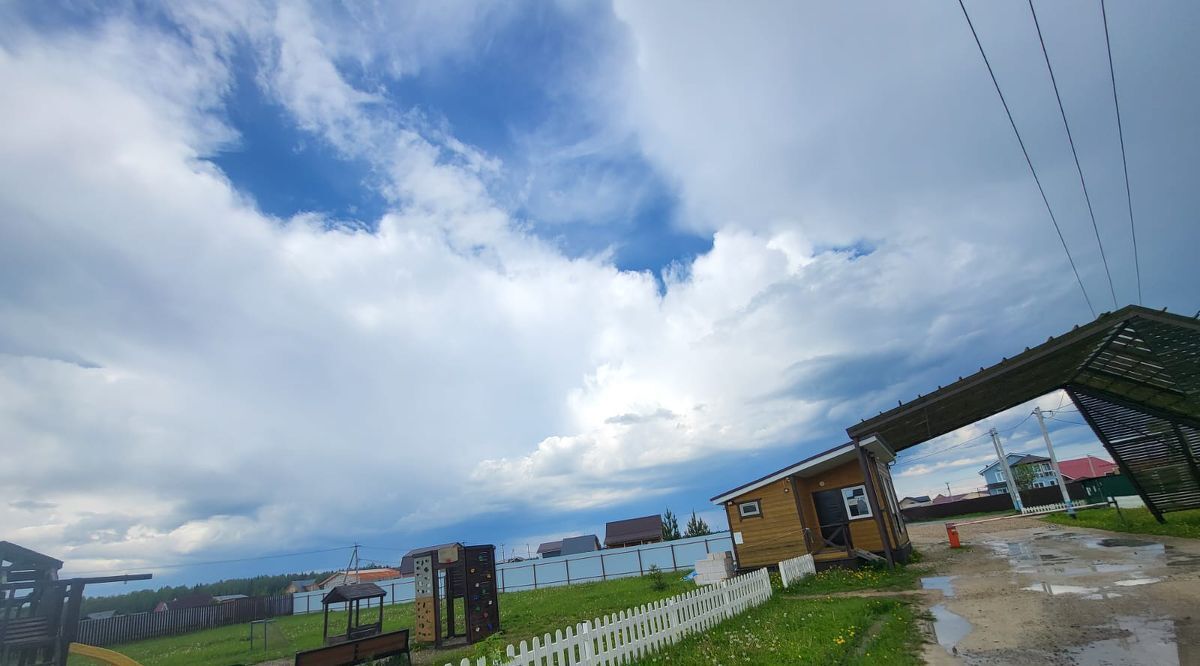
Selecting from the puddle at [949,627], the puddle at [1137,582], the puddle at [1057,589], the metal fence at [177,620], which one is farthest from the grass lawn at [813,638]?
the metal fence at [177,620]

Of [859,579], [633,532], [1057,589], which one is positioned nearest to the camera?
[1057,589]

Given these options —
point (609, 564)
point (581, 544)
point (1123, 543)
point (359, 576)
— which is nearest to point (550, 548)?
point (581, 544)

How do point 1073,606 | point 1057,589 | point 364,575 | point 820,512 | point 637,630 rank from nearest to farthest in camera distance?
point 637,630
point 1073,606
point 1057,589
point 820,512
point 364,575

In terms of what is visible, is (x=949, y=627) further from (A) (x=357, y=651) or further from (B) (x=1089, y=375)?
(B) (x=1089, y=375)

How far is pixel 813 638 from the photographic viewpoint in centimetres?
930

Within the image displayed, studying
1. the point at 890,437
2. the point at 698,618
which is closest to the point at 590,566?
the point at 890,437

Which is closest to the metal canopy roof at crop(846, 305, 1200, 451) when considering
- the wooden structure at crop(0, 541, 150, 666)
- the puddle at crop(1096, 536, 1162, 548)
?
the puddle at crop(1096, 536, 1162, 548)

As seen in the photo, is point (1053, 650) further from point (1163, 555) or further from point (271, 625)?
point (271, 625)

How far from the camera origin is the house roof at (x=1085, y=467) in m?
65.9

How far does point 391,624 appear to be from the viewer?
23781mm

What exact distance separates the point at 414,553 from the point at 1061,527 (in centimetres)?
3357

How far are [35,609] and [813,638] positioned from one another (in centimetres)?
1532

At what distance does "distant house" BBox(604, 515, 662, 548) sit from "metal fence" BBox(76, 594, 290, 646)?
29651 mm

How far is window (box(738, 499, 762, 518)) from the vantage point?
21328mm
